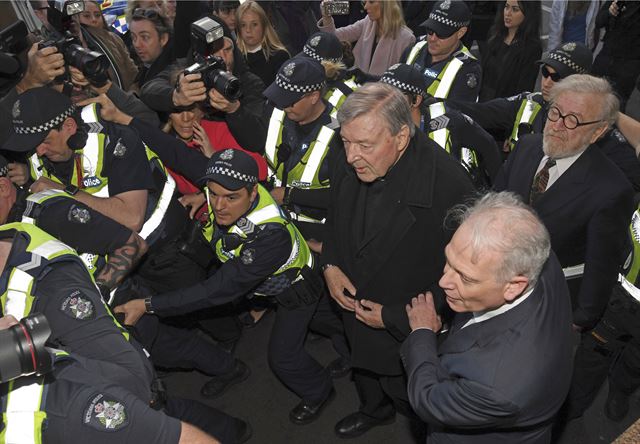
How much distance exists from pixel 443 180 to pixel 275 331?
151 cm

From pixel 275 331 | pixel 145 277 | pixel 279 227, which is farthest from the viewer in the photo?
pixel 145 277

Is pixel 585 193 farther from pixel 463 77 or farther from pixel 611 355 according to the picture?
pixel 463 77

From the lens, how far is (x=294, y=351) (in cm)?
366

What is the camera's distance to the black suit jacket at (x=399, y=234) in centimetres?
276

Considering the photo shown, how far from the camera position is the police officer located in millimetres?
3600

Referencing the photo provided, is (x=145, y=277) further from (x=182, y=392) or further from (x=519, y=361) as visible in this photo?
(x=519, y=361)

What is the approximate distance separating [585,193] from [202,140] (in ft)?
8.02

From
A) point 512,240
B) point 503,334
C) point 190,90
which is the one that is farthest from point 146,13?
point 503,334

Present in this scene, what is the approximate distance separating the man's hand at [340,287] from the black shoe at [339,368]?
1.20 m

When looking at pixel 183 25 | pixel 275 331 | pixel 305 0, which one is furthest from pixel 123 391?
pixel 305 0

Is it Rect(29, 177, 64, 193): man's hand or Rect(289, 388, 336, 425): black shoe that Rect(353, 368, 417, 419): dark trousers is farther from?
Rect(29, 177, 64, 193): man's hand

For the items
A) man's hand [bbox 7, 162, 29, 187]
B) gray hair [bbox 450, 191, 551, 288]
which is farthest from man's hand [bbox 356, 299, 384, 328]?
man's hand [bbox 7, 162, 29, 187]

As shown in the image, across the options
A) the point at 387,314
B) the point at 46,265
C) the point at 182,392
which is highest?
the point at 46,265

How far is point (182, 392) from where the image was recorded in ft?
13.8
